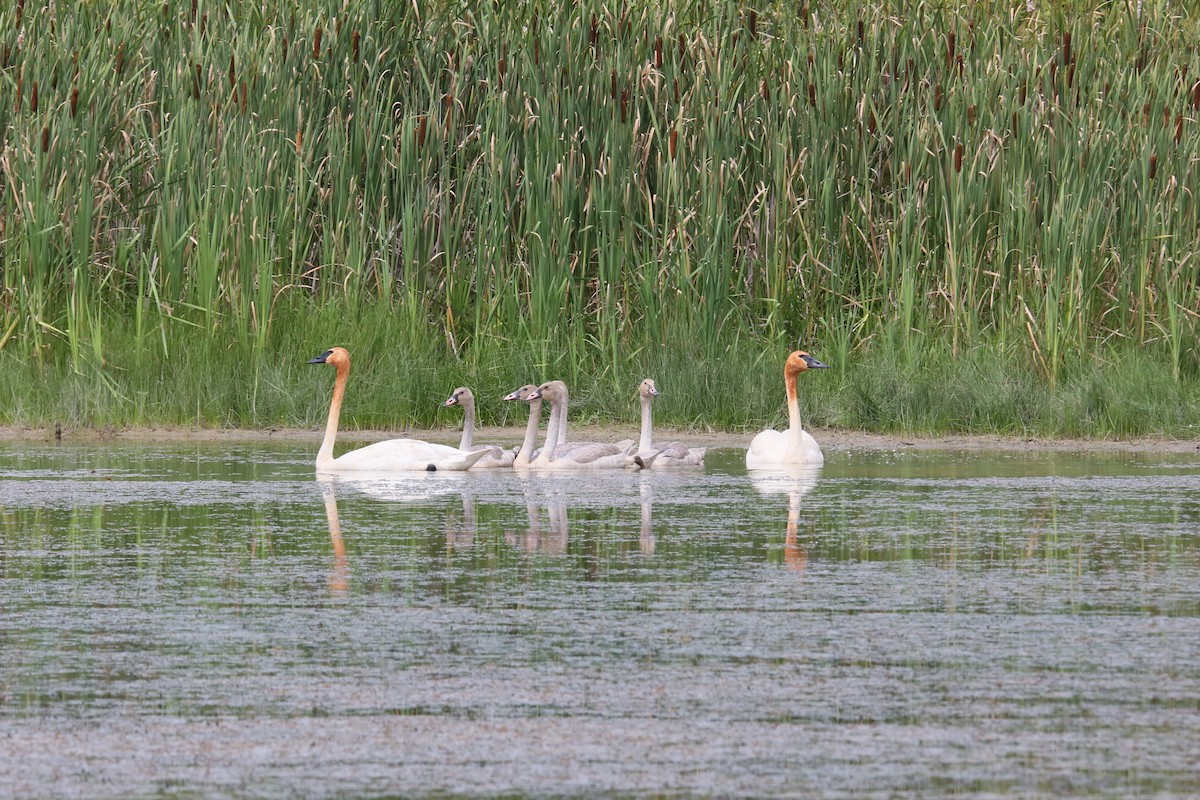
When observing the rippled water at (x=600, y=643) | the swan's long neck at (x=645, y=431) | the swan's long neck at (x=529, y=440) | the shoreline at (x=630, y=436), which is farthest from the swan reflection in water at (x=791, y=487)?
the shoreline at (x=630, y=436)

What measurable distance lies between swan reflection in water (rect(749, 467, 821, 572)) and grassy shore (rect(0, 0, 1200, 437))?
2266 millimetres

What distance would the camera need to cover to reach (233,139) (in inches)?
523

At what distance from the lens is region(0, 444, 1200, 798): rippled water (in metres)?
4.30

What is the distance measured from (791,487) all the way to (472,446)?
279 cm

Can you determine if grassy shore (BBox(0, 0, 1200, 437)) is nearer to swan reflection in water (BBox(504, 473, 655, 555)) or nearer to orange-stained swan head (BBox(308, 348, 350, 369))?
orange-stained swan head (BBox(308, 348, 350, 369))

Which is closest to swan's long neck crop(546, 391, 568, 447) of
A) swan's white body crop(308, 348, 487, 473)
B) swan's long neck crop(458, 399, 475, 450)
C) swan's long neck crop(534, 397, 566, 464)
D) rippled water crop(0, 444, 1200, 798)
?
swan's long neck crop(534, 397, 566, 464)

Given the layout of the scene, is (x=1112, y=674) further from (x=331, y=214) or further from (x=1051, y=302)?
(x=331, y=214)

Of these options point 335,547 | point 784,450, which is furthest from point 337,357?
point 335,547

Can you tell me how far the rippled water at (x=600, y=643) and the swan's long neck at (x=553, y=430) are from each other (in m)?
1.79

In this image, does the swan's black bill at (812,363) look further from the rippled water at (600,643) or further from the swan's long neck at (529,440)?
the rippled water at (600,643)

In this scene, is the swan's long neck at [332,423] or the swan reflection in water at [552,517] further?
the swan's long neck at [332,423]

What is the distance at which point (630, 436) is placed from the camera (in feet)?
42.0

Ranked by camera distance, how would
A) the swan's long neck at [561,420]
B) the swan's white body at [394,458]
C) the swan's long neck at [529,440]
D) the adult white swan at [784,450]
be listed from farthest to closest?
the swan's long neck at [561,420] → the swan's long neck at [529,440] → the adult white swan at [784,450] → the swan's white body at [394,458]

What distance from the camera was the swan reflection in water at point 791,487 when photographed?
740 centimetres
